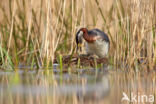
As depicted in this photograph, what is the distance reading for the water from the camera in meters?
5.46

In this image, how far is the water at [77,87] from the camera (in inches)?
215

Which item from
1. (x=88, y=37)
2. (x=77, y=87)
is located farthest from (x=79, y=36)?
(x=77, y=87)

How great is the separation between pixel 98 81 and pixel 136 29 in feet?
5.84

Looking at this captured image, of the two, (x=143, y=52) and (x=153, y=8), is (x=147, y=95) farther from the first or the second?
(x=143, y=52)

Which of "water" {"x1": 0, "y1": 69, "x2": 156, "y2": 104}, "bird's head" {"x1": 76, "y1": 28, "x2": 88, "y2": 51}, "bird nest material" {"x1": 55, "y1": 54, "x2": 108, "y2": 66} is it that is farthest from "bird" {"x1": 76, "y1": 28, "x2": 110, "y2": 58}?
"water" {"x1": 0, "y1": 69, "x2": 156, "y2": 104}

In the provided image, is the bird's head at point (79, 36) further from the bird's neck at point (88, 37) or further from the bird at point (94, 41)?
the bird's neck at point (88, 37)

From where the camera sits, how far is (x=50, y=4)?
28.2 ft

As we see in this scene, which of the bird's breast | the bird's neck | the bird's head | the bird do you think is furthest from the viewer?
the bird's breast

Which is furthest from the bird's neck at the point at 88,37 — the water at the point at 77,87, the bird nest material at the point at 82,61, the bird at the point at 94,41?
the water at the point at 77,87

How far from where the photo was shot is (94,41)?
33.3ft

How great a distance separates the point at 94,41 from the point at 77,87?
3.70m

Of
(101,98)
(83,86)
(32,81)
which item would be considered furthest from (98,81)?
(101,98)

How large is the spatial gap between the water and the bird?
1201 millimetres

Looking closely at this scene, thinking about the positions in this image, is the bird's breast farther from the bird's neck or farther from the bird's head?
the bird's head
